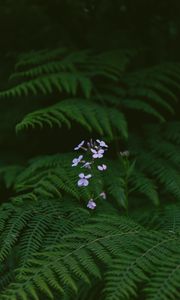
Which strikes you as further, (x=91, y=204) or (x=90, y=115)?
(x=90, y=115)

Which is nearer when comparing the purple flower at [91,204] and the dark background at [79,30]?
the purple flower at [91,204]

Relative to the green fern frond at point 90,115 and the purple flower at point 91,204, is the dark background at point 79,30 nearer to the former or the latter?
the green fern frond at point 90,115

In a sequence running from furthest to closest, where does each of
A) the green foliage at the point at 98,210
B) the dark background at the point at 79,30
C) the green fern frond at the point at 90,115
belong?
the dark background at the point at 79,30, the green fern frond at the point at 90,115, the green foliage at the point at 98,210

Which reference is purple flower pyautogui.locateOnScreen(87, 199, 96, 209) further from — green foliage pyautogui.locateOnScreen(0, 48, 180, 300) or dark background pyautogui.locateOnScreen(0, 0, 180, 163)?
dark background pyautogui.locateOnScreen(0, 0, 180, 163)

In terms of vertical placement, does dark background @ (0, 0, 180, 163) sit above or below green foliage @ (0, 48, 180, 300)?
above

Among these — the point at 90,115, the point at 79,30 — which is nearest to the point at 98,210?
the point at 90,115

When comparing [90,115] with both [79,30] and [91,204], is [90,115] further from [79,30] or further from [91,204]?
[79,30]

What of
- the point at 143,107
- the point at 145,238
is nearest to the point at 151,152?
the point at 143,107

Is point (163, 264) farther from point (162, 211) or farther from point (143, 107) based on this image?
point (143, 107)

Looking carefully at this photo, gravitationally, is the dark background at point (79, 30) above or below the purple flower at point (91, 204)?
above

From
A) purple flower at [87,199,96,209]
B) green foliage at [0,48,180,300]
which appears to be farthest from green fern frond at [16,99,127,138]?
purple flower at [87,199,96,209]

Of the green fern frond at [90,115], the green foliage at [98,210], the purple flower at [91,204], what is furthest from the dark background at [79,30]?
the purple flower at [91,204]

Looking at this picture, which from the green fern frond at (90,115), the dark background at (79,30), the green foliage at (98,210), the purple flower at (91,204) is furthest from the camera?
the dark background at (79,30)
